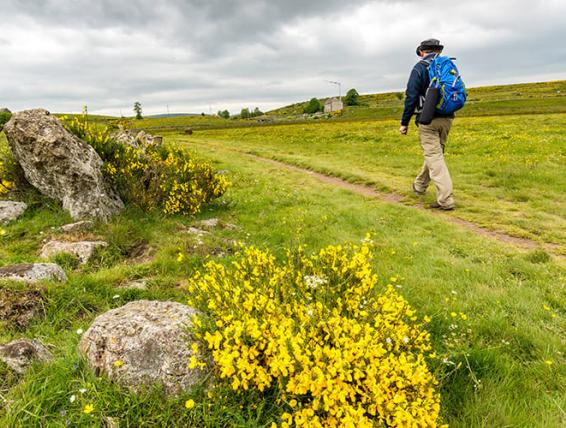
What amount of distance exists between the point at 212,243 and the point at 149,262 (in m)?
1.30

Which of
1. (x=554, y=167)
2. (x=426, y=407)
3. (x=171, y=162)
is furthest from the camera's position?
(x=554, y=167)

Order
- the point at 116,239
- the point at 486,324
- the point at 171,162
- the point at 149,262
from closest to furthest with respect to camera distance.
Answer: the point at 486,324 → the point at 149,262 → the point at 116,239 → the point at 171,162

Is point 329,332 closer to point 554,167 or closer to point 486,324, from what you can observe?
point 486,324

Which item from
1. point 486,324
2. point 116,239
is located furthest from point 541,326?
point 116,239

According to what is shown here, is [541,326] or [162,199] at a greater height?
[162,199]

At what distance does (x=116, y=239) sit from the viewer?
7.07 metres

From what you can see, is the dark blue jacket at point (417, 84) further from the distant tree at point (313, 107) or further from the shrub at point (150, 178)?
the distant tree at point (313, 107)

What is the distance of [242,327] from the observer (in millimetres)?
2992

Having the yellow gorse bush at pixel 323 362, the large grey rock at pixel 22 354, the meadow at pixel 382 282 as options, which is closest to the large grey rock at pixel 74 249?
the meadow at pixel 382 282

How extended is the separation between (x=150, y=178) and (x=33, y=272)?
4.70 metres

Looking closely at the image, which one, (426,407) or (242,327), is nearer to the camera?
(426,407)

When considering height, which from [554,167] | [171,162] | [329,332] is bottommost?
[554,167]

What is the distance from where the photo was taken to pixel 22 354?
11.0 ft

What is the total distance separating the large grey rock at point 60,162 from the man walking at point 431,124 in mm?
8155
